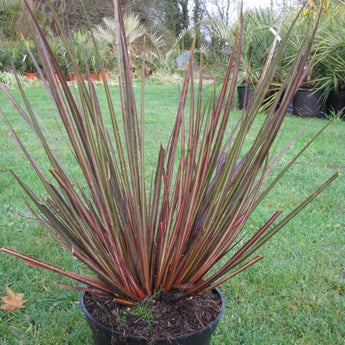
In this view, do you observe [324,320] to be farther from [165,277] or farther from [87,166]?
[87,166]

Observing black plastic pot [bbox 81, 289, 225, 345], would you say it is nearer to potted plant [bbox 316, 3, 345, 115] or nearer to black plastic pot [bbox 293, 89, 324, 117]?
potted plant [bbox 316, 3, 345, 115]

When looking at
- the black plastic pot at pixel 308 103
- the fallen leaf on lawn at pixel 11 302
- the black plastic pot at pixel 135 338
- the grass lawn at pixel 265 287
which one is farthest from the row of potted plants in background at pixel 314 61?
the black plastic pot at pixel 135 338

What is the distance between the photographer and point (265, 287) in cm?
217

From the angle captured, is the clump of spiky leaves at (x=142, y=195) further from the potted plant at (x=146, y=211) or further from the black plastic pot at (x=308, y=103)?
the black plastic pot at (x=308, y=103)

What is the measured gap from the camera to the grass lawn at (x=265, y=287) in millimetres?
1822

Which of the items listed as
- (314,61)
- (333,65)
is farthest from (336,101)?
(314,61)

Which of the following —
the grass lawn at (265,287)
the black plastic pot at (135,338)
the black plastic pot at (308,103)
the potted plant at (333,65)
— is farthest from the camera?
the black plastic pot at (308,103)

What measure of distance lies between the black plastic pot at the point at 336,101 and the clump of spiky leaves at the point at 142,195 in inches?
254

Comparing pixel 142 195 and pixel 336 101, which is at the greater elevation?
pixel 142 195

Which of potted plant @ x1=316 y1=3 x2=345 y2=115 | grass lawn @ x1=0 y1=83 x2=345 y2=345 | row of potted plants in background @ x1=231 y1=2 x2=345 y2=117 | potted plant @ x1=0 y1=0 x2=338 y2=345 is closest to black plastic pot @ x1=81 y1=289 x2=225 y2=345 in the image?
potted plant @ x1=0 y1=0 x2=338 y2=345

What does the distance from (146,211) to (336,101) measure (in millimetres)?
6904

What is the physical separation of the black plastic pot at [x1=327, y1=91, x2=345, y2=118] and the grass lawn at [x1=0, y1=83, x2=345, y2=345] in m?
4.17

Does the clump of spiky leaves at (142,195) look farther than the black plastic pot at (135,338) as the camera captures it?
No

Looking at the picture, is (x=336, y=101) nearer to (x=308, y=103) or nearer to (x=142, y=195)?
(x=308, y=103)
